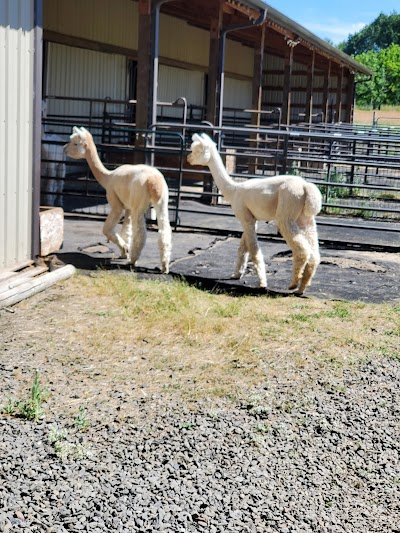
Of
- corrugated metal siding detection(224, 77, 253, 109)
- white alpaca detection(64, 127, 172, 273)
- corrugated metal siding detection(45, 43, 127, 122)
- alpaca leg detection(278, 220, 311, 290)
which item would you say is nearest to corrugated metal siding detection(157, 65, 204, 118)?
corrugated metal siding detection(45, 43, 127, 122)

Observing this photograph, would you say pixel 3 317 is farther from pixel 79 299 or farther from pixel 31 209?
pixel 31 209

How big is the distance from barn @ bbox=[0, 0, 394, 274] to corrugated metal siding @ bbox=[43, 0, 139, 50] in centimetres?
2

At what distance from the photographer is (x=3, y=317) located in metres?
6.09

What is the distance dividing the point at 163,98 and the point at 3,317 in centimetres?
1478

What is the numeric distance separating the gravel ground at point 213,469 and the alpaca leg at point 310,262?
2.55 m

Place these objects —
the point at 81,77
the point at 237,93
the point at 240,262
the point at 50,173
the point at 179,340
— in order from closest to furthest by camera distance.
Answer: the point at 179,340 < the point at 240,262 < the point at 50,173 < the point at 81,77 < the point at 237,93

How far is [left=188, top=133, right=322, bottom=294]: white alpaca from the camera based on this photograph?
7223 millimetres

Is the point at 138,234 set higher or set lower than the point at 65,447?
higher

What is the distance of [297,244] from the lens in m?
7.21

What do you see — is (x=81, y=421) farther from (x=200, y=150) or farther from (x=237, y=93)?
(x=237, y=93)

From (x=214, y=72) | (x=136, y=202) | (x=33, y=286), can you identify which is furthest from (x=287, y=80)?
(x=33, y=286)

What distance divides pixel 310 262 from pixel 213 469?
3.65 meters

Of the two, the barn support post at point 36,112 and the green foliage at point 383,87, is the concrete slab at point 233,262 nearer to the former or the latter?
the barn support post at point 36,112

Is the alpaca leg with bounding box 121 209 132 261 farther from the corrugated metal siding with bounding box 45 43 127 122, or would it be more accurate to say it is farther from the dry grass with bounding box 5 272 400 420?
the corrugated metal siding with bounding box 45 43 127 122
